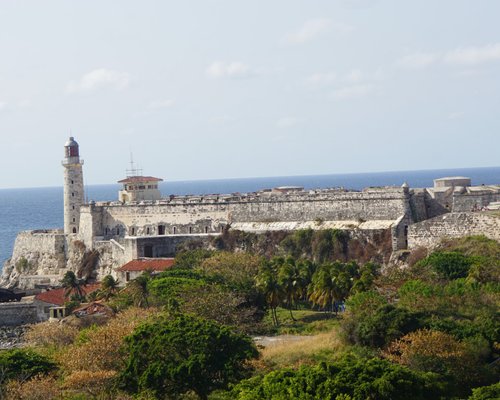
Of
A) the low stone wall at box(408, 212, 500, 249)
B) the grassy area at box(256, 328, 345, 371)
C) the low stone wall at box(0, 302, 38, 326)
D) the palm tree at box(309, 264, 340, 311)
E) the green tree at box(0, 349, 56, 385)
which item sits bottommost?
the low stone wall at box(0, 302, 38, 326)

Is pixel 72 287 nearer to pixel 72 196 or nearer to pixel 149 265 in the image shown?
pixel 149 265

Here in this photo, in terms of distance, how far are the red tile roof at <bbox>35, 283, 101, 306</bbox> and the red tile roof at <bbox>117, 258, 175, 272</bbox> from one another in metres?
2.02

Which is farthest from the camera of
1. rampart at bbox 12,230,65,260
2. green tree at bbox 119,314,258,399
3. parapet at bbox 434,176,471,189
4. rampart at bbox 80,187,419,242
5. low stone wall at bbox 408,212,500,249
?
rampart at bbox 12,230,65,260

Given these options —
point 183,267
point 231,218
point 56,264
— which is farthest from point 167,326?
point 56,264

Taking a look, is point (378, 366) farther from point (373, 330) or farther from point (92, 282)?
point (92, 282)

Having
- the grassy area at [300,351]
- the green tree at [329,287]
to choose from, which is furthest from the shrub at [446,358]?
the green tree at [329,287]

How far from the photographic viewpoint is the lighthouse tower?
73938 mm

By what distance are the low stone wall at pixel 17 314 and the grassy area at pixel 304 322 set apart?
13855 millimetres

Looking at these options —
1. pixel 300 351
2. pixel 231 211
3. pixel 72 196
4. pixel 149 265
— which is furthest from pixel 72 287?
pixel 300 351

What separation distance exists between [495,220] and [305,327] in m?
13.5

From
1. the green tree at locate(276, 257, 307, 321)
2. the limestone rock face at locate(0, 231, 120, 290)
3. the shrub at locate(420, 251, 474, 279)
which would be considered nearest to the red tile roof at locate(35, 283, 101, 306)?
the limestone rock face at locate(0, 231, 120, 290)

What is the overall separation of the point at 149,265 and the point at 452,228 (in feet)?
56.6

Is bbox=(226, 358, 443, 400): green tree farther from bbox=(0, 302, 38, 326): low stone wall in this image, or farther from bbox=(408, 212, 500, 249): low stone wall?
bbox=(0, 302, 38, 326): low stone wall

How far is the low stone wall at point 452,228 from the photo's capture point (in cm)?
5747
